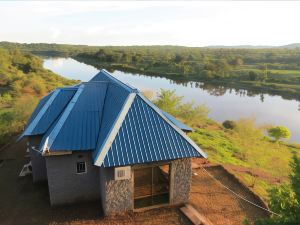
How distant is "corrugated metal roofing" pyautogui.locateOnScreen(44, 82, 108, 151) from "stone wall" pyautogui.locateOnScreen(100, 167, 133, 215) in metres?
1.80

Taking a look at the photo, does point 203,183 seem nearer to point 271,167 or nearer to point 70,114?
point 70,114

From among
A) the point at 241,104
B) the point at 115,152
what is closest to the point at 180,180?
the point at 115,152

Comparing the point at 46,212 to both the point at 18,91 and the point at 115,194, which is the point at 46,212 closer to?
the point at 115,194

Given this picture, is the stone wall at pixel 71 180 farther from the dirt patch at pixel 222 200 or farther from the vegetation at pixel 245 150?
the vegetation at pixel 245 150

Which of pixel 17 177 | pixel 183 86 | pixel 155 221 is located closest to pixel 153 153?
pixel 155 221

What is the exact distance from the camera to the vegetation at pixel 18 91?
79.5 ft

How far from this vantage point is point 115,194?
13047 mm

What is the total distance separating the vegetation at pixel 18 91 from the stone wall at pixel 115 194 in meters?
13.2

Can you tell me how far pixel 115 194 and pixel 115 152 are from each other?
2.08 meters

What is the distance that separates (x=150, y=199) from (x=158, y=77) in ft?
241

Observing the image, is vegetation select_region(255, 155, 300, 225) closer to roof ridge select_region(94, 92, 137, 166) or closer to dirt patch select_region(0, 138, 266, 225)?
dirt patch select_region(0, 138, 266, 225)

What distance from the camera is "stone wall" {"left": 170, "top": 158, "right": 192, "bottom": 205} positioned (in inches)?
542

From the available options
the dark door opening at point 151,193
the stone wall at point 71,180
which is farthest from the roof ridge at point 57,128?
the dark door opening at point 151,193

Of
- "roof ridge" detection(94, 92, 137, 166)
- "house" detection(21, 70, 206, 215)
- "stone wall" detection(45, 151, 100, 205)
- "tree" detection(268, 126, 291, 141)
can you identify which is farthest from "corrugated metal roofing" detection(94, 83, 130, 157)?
"tree" detection(268, 126, 291, 141)
